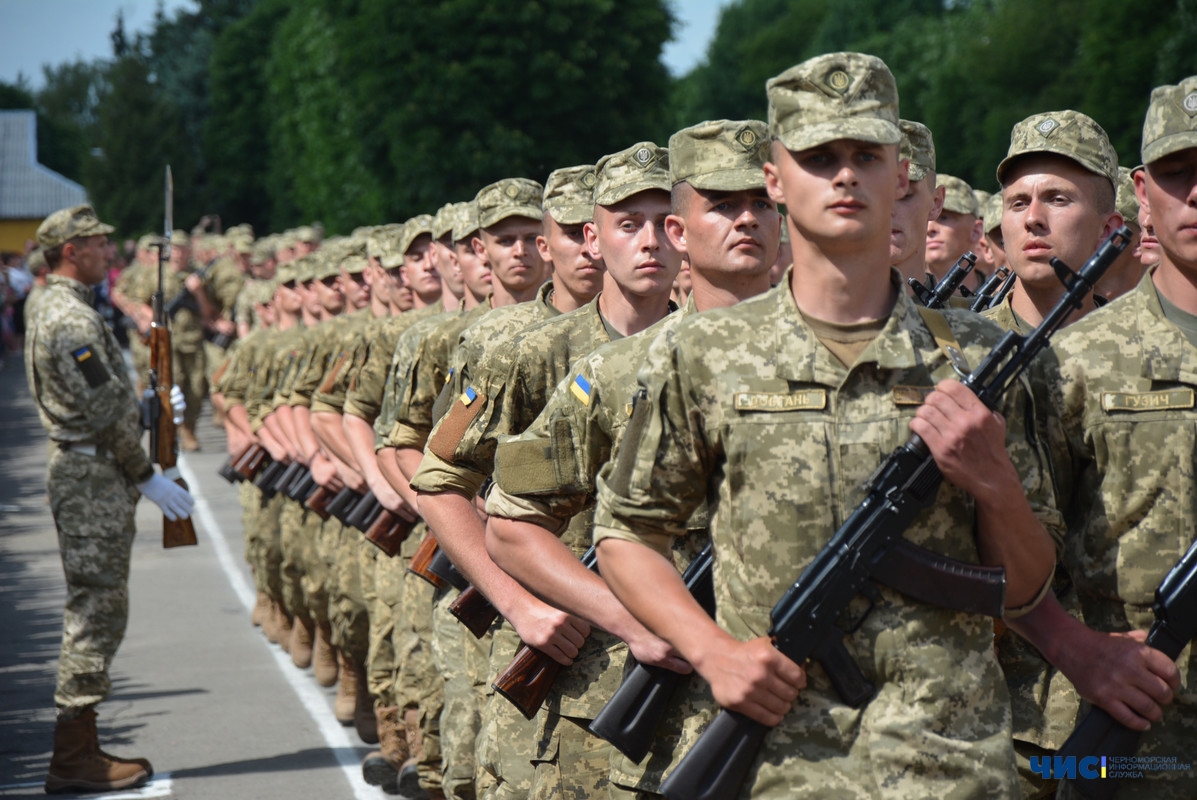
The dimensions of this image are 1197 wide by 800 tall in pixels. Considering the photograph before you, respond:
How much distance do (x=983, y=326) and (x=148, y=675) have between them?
890 centimetres

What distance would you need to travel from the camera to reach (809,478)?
132 inches

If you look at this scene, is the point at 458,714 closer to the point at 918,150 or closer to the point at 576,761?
the point at 576,761

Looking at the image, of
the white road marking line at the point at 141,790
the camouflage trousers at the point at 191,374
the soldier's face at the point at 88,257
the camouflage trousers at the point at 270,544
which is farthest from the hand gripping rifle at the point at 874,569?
the camouflage trousers at the point at 191,374

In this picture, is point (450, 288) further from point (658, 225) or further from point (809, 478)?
point (809, 478)

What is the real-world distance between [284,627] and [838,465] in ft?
31.8

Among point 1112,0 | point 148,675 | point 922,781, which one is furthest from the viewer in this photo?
point 1112,0

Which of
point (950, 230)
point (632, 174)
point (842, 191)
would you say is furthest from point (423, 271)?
point (842, 191)

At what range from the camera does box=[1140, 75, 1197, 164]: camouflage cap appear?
3.87 meters

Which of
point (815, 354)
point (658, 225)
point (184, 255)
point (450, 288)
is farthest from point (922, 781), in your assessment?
point (184, 255)

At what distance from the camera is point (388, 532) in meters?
8.16

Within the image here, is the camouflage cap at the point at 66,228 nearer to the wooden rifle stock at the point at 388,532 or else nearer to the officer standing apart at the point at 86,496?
the officer standing apart at the point at 86,496

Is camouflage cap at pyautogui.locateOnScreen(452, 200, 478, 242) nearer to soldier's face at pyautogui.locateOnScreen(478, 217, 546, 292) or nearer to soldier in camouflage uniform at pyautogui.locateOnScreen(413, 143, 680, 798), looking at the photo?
soldier's face at pyautogui.locateOnScreen(478, 217, 546, 292)

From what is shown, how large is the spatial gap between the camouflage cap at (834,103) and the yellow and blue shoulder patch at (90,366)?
5.97m

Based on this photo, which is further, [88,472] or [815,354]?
[88,472]
